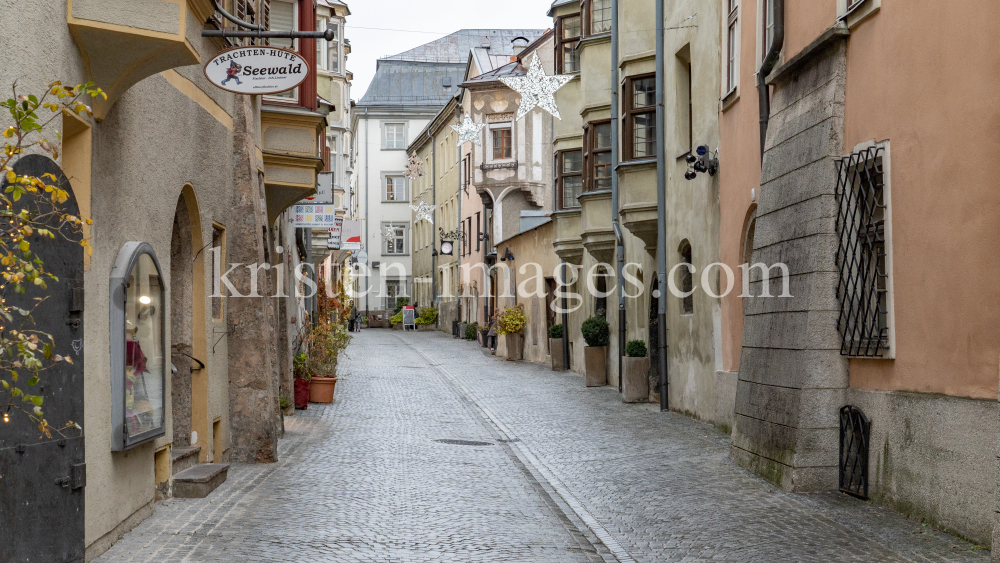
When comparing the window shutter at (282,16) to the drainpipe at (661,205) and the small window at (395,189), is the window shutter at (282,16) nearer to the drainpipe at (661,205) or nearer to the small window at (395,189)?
the drainpipe at (661,205)

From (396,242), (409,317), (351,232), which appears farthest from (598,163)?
(396,242)

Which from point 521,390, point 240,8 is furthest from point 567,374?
point 240,8

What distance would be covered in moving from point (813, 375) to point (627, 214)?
381 inches

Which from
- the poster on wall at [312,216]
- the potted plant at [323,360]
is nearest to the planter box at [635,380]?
the potted plant at [323,360]

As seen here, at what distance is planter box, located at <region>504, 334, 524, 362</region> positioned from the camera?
1342 inches

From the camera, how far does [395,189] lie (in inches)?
2852

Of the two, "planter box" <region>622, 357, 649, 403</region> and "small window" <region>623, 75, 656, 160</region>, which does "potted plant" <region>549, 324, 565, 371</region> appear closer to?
"planter box" <region>622, 357, 649, 403</region>

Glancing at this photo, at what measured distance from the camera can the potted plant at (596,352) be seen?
23.9 metres

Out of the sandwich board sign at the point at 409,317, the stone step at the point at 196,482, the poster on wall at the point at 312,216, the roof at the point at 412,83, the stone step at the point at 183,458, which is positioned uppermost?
the roof at the point at 412,83

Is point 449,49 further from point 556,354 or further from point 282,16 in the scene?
point 282,16

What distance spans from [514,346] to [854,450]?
80.0 ft

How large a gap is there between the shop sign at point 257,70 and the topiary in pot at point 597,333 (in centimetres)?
1522

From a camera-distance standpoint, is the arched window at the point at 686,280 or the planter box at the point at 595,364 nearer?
the arched window at the point at 686,280

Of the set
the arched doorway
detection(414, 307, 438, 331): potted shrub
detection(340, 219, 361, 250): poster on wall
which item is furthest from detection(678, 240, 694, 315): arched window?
detection(414, 307, 438, 331): potted shrub
